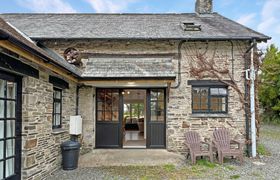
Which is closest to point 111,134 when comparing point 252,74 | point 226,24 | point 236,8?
point 252,74

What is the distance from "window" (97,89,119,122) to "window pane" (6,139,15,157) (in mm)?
5401

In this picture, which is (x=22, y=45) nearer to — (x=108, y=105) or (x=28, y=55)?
(x=28, y=55)

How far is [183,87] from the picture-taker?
33.4 feet

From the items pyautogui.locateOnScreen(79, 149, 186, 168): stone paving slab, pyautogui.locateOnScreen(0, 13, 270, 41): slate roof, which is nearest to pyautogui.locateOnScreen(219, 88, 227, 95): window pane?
pyautogui.locateOnScreen(0, 13, 270, 41): slate roof

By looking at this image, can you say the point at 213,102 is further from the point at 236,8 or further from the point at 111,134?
the point at 236,8

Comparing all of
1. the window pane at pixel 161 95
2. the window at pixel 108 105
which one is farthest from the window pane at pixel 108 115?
the window pane at pixel 161 95

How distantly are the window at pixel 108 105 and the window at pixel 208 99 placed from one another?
3.36m

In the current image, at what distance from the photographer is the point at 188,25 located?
35.9ft

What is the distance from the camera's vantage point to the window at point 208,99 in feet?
33.8

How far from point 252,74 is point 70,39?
289 inches

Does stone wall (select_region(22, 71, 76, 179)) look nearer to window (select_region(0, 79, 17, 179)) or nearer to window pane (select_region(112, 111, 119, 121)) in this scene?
window (select_region(0, 79, 17, 179))

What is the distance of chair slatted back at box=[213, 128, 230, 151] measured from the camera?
896cm

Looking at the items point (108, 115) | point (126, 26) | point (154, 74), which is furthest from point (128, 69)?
point (126, 26)

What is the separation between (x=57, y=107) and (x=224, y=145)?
19.7 ft
